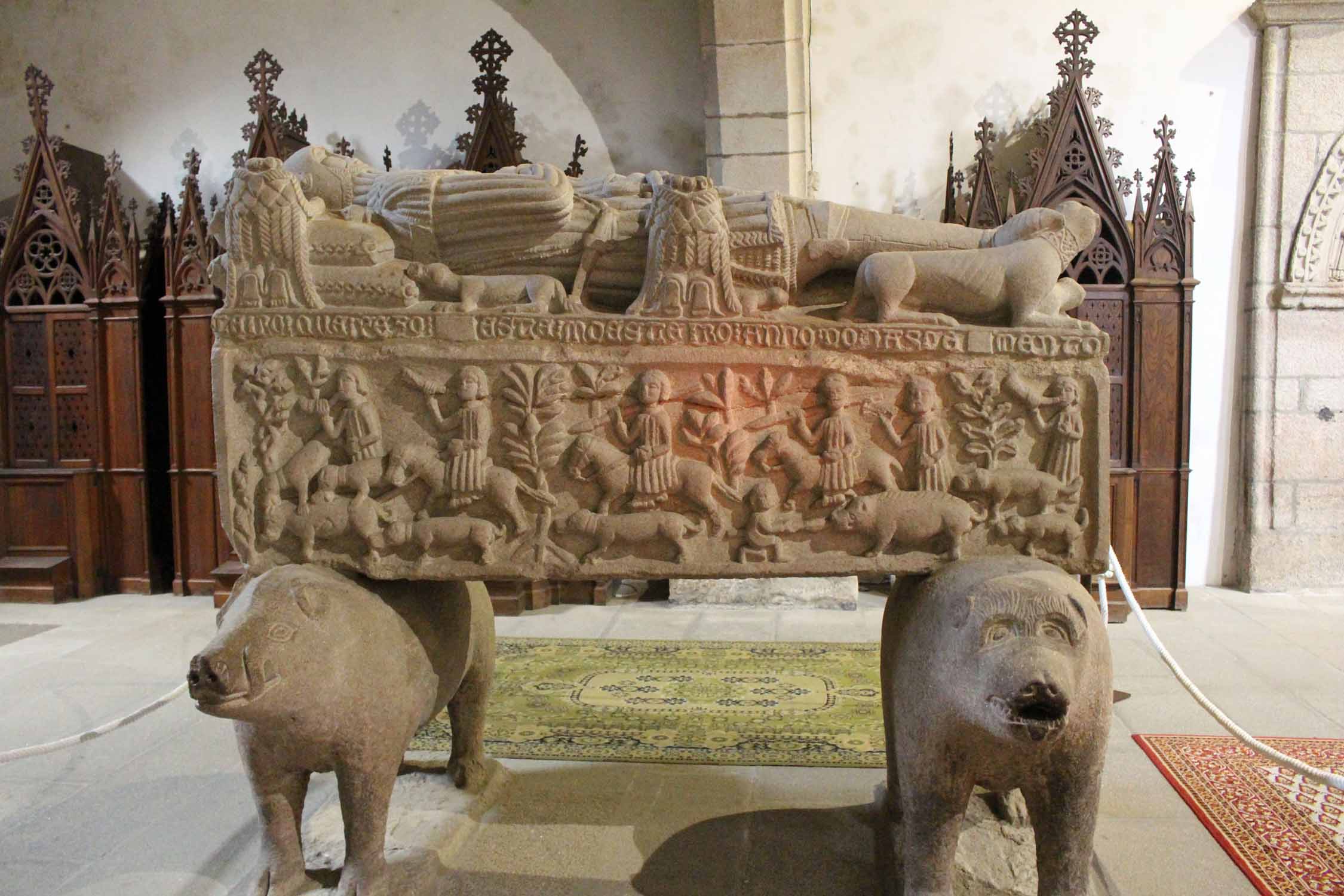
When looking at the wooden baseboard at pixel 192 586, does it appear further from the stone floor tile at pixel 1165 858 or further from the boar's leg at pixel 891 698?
the stone floor tile at pixel 1165 858

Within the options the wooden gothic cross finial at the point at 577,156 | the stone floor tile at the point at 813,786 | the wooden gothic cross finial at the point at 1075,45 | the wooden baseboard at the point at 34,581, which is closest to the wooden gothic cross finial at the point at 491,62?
the wooden gothic cross finial at the point at 577,156

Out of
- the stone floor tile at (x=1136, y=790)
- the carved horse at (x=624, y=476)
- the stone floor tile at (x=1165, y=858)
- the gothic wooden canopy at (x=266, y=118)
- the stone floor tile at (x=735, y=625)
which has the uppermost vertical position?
the gothic wooden canopy at (x=266, y=118)

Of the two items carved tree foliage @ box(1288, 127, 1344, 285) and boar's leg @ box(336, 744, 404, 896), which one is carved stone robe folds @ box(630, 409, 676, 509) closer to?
boar's leg @ box(336, 744, 404, 896)

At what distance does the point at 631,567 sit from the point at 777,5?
431cm

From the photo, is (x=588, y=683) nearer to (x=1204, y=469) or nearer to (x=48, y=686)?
(x=48, y=686)

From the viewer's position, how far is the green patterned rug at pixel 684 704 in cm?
345

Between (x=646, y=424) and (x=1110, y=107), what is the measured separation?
17.2ft

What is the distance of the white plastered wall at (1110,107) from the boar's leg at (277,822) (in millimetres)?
5037

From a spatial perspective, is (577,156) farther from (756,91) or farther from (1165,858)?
(1165,858)

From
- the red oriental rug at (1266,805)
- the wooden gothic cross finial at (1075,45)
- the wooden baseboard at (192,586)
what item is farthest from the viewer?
the wooden baseboard at (192,586)

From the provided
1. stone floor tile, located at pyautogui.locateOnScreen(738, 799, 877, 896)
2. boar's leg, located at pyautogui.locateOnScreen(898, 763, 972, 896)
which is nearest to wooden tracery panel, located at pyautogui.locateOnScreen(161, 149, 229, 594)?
stone floor tile, located at pyautogui.locateOnScreen(738, 799, 877, 896)

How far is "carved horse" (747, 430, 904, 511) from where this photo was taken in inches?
95.1

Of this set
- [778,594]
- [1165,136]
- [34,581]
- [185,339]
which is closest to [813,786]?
[778,594]

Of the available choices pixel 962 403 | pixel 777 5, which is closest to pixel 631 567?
pixel 962 403
